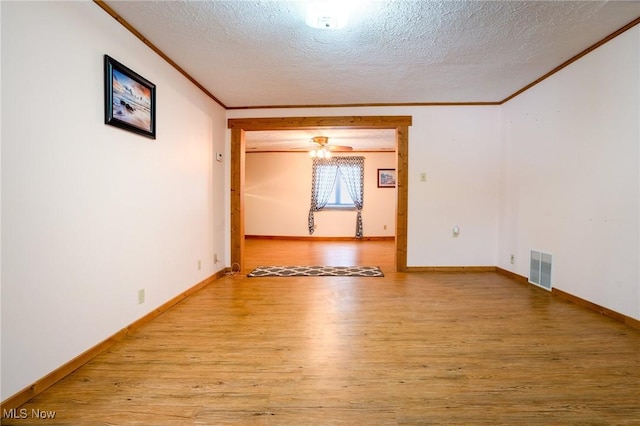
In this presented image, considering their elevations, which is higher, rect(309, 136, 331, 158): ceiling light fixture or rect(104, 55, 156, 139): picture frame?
rect(309, 136, 331, 158): ceiling light fixture

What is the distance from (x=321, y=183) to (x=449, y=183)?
4315 millimetres

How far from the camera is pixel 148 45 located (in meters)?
2.70

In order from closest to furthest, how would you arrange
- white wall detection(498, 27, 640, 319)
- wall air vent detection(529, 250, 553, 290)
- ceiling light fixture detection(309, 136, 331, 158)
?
white wall detection(498, 27, 640, 319) < wall air vent detection(529, 250, 553, 290) < ceiling light fixture detection(309, 136, 331, 158)

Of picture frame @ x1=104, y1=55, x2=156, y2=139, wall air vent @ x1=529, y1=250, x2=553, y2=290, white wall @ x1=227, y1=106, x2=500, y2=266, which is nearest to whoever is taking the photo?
picture frame @ x1=104, y1=55, x2=156, y2=139

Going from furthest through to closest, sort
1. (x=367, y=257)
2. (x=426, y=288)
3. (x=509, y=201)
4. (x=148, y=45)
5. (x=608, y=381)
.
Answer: (x=367, y=257) → (x=509, y=201) → (x=426, y=288) → (x=148, y=45) → (x=608, y=381)

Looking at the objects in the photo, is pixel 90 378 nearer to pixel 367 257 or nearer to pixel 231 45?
pixel 231 45

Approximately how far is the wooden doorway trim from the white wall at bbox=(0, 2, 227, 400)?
153 centimetres

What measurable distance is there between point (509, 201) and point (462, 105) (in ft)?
4.87

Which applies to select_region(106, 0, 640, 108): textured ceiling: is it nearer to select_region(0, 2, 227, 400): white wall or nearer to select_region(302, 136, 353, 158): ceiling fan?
select_region(0, 2, 227, 400): white wall

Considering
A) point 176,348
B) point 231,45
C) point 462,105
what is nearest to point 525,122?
point 462,105

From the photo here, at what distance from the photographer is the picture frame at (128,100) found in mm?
2182

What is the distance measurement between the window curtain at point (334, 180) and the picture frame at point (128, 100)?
5.85 metres

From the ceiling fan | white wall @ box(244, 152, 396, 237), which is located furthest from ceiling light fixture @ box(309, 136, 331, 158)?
white wall @ box(244, 152, 396, 237)

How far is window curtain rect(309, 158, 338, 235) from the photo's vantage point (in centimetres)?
843
